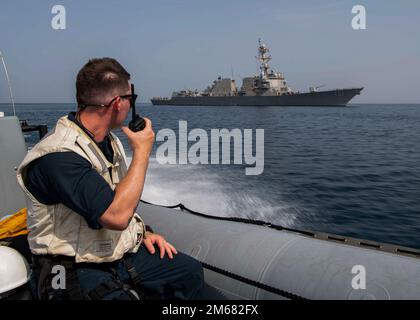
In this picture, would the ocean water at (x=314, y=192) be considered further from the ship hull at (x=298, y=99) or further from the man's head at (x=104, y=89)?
the ship hull at (x=298, y=99)

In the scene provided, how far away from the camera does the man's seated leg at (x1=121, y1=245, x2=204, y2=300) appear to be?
207cm

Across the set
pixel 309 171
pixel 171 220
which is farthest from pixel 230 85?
pixel 171 220

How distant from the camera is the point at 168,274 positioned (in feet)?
6.93

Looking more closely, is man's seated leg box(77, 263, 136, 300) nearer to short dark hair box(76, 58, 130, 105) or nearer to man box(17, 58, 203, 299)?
man box(17, 58, 203, 299)

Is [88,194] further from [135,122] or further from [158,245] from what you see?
[158,245]

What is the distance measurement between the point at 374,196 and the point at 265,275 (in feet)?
19.9

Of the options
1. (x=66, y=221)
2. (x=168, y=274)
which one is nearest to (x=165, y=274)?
(x=168, y=274)

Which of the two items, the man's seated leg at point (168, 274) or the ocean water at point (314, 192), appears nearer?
the man's seated leg at point (168, 274)

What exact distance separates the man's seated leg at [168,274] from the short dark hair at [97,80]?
3.03ft

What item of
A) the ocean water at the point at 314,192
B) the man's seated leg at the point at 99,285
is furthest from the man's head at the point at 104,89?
the ocean water at the point at 314,192

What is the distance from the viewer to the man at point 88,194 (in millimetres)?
1554

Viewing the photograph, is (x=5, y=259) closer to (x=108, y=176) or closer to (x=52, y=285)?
(x=52, y=285)

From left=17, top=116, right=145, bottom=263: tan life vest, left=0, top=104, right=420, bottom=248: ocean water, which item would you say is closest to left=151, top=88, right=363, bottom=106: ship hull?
left=0, top=104, right=420, bottom=248: ocean water

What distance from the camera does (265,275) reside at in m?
2.34
